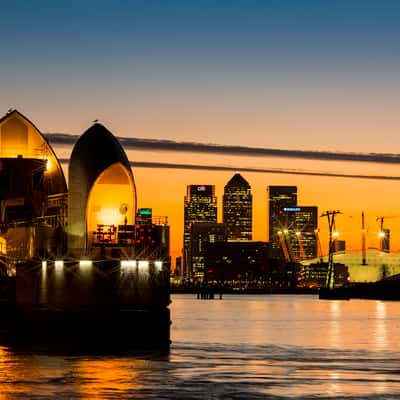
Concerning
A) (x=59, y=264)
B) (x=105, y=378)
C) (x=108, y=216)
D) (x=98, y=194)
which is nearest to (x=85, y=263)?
(x=59, y=264)

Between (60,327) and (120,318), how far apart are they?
14.0 feet

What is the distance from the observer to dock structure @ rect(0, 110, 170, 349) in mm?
68250

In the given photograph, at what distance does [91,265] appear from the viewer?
2719 inches

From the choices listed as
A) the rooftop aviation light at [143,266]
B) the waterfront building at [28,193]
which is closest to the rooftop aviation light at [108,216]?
the waterfront building at [28,193]

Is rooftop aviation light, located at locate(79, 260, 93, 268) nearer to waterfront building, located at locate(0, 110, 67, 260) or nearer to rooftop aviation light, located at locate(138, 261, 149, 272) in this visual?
rooftop aviation light, located at locate(138, 261, 149, 272)

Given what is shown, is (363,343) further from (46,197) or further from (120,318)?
(46,197)

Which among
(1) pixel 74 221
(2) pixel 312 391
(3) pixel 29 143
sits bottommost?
(2) pixel 312 391

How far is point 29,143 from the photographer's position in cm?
9650

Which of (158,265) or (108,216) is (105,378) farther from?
(108,216)

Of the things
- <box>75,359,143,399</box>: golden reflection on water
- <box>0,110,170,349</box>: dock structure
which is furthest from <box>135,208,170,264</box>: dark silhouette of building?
<box>75,359,143,399</box>: golden reflection on water

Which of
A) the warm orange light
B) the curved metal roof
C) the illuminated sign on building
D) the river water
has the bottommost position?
the river water

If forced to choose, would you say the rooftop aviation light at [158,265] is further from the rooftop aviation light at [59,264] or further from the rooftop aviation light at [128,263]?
the rooftop aviation light at [59,264]

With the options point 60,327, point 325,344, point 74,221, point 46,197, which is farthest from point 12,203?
point 325,344

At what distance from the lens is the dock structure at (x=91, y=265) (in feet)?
224
